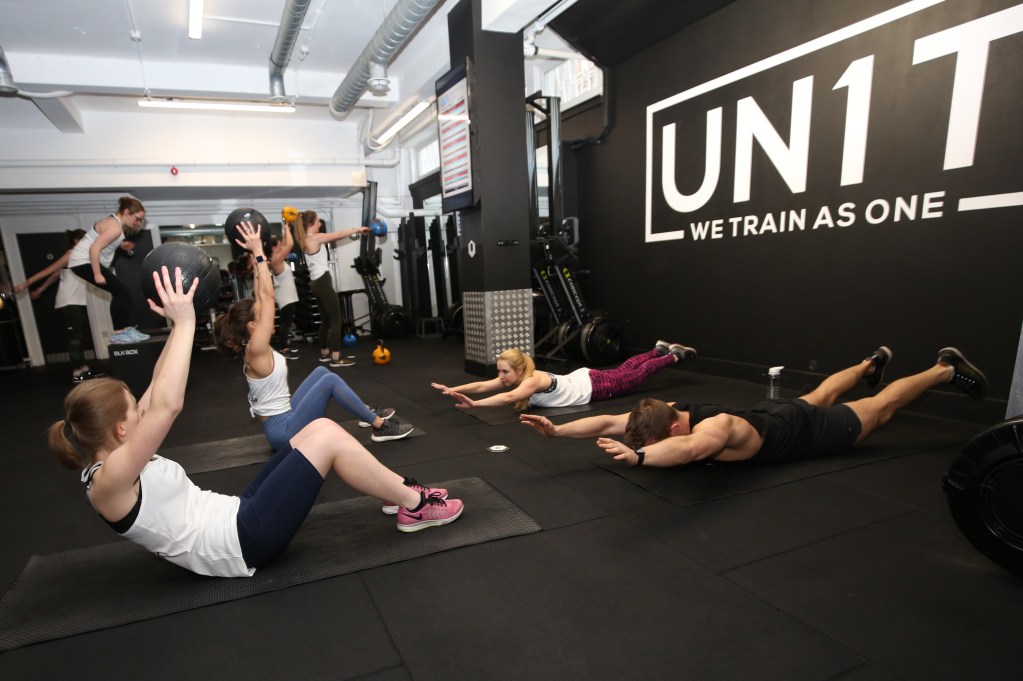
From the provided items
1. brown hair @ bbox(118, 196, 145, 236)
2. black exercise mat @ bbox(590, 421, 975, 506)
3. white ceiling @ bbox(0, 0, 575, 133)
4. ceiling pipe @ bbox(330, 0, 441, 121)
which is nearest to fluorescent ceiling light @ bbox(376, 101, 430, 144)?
white ceiling @ bbox(0, 0, 575, 133)

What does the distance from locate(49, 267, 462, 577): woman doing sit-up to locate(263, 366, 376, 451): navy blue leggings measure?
106 centimetres

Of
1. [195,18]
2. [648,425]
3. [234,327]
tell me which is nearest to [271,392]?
[234,327]

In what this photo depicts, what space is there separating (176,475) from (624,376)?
10.1 feet

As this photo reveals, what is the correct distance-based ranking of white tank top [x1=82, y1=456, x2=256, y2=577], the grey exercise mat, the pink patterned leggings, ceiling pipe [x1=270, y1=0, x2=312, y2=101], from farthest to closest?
ceiling pipe [x1=270, y1=0, x2=312, y2=101] < the pink patterned leggings < the grey exercise mat < white tank top [x1=82, y1=456, x2=256, y2=577]

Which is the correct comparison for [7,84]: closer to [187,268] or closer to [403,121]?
[403,121]

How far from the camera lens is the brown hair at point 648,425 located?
231cm

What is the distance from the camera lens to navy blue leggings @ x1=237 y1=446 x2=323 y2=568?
1.69 metres

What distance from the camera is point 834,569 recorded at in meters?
1.77

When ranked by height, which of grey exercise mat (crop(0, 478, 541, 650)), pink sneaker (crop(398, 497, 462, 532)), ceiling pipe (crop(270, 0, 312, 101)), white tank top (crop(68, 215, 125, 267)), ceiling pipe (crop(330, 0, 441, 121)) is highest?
ceiling pipe (crop(270, 0, 312, 101))

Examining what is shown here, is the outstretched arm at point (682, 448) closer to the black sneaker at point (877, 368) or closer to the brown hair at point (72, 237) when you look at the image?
the black sneaker at point (877, 368)

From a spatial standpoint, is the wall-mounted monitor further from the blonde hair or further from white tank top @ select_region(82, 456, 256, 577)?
white tank top @ select_region(82, 456, 256, 577)

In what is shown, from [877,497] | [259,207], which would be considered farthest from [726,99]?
[259,207]

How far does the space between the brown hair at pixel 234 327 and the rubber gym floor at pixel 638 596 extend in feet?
2.41

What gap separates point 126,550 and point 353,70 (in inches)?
236
